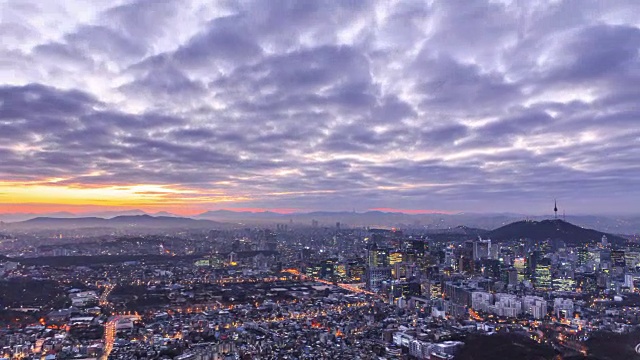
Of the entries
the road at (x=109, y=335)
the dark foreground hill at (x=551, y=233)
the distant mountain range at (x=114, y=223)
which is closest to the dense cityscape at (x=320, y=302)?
the road at (x=109, y=335)

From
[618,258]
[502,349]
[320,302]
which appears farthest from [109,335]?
[618,258]

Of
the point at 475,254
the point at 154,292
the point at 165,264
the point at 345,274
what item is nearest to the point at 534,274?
the point at 475,254

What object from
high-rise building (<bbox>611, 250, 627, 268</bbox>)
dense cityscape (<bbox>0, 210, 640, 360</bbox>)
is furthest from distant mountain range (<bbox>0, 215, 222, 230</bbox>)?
high-rise building (<bbox>611, 250, 627, 268</bbox>)

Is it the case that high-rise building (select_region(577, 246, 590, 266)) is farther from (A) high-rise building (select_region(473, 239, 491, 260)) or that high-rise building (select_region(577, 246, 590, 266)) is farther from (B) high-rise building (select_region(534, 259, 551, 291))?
(A) high-rise building (select_region(473, 239, 491, 260))

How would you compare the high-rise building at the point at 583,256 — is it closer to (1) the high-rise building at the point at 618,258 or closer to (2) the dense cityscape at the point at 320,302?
(2) the dense cityscape at the point at 320,302

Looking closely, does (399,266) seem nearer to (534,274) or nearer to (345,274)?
(345,274)
